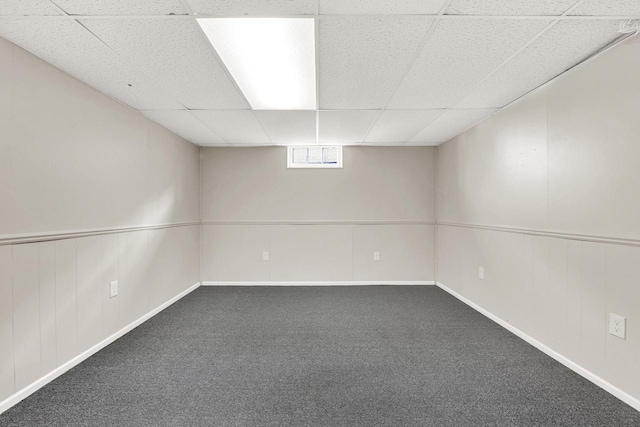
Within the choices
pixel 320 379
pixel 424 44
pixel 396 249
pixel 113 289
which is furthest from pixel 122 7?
pixel 396 249

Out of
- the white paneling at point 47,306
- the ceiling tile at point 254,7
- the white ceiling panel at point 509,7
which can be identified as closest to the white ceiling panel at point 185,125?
the white paneling at point 47,306

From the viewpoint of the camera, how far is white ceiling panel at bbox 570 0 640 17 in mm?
1503

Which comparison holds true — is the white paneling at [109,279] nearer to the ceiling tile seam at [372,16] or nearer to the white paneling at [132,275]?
the white paneling at [132,275]

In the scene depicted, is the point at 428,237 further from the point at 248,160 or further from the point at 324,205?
the point at 248,160

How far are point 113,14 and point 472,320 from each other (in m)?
3.65

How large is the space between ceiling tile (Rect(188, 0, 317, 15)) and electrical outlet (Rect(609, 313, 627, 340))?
2415 mm

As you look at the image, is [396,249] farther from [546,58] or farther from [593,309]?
[546,58]

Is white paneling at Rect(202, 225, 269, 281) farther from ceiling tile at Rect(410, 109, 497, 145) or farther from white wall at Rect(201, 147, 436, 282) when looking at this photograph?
ceiling tile at Rect(410, 109, 497, 145)

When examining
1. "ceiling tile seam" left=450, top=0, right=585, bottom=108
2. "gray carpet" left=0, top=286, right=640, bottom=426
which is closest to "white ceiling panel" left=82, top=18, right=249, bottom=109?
"ceiling tile seam" left=450, top=0, right=585, bottom=108

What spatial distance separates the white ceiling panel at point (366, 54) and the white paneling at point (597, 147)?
3.76 feet

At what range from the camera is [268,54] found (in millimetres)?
2020

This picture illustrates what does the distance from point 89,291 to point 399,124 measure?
10.8 feet

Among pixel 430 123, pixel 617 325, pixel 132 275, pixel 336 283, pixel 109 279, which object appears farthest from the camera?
pixel 336 283

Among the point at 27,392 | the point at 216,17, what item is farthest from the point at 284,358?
the point at 216,17
